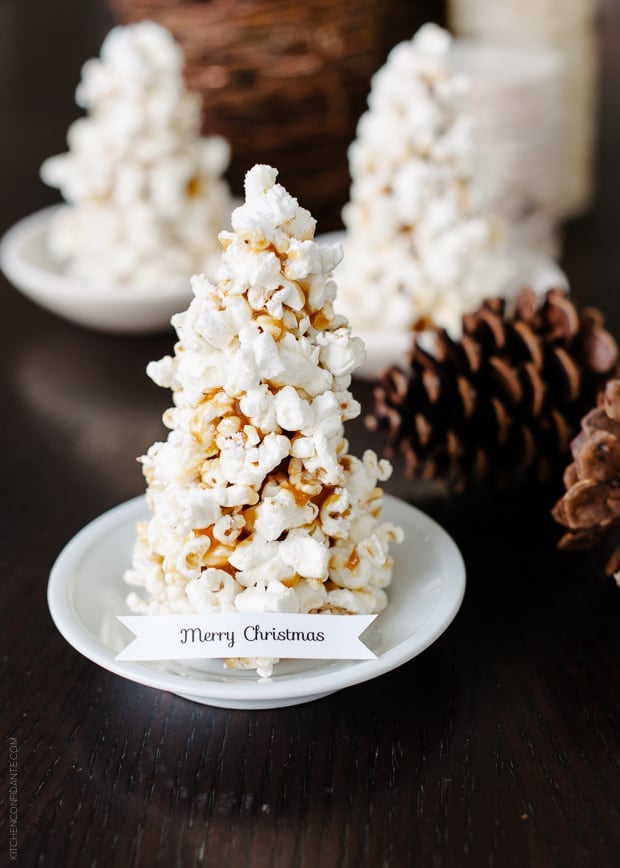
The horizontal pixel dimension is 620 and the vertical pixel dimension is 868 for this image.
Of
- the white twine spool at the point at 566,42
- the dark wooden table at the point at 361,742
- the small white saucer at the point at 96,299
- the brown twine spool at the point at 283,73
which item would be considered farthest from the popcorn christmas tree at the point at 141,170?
the white twine spool at the point at 566,42

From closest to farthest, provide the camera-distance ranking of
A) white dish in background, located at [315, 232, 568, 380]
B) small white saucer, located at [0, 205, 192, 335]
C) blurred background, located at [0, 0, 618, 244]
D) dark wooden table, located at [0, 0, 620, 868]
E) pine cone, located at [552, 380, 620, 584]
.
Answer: dark wooden table, located at [0, 0, 620, 868] → pine cone, located at [552, 380, 620, 584] → white dish in background, located at [315, 232, 568, 380] → small white saucer, located at [0, 205, 192, 335] → blurred background, located at [0, 0, 618, 244]

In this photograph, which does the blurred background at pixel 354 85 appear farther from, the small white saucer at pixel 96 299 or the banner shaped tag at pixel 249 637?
the banner shaped tag at pixel 249 637

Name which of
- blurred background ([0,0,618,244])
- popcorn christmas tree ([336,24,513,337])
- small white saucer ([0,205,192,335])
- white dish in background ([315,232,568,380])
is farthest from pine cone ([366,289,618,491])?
blurred background ([0,0,618,244])

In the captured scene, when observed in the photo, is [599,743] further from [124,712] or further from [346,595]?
[124,712]

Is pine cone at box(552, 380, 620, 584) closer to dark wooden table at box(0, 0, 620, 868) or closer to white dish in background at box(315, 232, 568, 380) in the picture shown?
dark wooden table at box(0, 0, 620, 868)

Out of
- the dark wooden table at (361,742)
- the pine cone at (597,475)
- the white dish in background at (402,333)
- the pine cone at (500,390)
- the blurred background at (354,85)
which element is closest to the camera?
the dark wooden table at (361,742)
